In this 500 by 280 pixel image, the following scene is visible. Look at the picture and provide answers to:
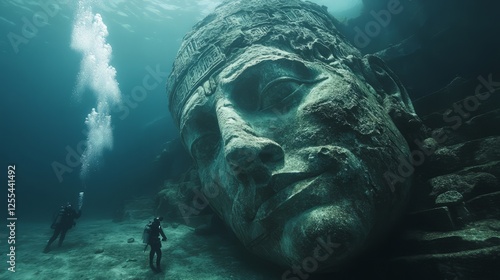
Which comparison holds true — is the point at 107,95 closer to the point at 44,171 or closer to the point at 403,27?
the point at 44,171

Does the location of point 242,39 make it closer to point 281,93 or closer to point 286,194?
point 281,93

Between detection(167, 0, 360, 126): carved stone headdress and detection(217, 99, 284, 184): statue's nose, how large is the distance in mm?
1646

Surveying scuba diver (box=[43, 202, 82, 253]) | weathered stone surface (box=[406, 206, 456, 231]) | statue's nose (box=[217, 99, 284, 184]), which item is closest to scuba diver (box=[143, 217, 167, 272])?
statue's nose (box=[217, 99, 284, 184])

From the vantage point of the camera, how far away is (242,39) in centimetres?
555

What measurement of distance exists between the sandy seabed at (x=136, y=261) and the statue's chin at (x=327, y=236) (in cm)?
156

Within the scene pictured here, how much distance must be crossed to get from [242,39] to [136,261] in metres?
5.09

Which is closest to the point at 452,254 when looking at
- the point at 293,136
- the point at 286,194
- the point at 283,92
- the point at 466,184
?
the point at 466,184

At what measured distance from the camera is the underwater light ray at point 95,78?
25.3 meters

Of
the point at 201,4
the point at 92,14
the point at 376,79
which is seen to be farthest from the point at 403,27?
the point at 92,14

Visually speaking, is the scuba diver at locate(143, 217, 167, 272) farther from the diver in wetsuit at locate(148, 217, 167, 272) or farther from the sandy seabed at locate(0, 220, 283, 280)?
the sandy seabed at locate(0, 220, 283, 280)

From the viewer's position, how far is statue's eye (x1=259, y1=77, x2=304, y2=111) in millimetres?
4148

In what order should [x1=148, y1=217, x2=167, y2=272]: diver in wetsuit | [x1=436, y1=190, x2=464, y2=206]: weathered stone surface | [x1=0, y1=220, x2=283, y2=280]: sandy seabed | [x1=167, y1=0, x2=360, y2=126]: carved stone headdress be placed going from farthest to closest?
[x1=167, y1=0, x2=360, y2=126]: carved stone headdress
[x1=148, y1=217, x2=167, y2=272]: diver in wetsuit
[x1=0, y1=220, x2=283, y2=280]: sandy seabed
[x1=436, y1=190, x2=464, y2=206]: weathered stone surface

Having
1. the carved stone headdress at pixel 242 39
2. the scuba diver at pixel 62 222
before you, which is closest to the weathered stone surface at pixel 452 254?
the carved stone headdress at pixel 242 39

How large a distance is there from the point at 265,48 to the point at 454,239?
3.99 metres
